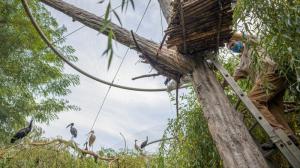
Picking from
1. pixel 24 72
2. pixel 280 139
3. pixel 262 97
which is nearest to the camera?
pixel 280 139

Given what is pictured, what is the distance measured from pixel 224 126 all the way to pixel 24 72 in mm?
5527

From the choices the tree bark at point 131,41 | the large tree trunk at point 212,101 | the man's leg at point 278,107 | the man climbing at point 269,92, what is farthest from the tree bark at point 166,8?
the man's leg at point 278,107

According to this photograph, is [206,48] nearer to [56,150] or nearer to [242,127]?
[242,127]

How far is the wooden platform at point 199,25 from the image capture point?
7.47 feet

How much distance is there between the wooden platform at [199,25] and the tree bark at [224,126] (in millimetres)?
172

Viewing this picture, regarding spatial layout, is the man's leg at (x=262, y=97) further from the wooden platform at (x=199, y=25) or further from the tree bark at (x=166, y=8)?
the tree bark at (x=166, y=8)

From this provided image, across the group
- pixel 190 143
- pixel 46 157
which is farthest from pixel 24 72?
pixel 190 143

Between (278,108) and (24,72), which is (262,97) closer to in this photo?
(278,108)

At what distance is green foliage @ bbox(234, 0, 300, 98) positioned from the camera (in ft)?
6.20

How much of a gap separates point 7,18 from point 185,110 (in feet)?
15.8

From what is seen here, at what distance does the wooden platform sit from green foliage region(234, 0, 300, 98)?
20 centimetres

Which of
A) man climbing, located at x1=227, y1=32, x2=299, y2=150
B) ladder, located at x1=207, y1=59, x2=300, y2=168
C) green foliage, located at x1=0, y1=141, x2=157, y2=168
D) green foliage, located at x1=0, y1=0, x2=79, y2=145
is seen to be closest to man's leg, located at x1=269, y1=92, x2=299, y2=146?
man climbing, located at x1=227, y1=32, x2=299, y2=150

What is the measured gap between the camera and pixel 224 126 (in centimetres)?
220

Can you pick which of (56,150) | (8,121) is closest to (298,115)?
(56,150)
